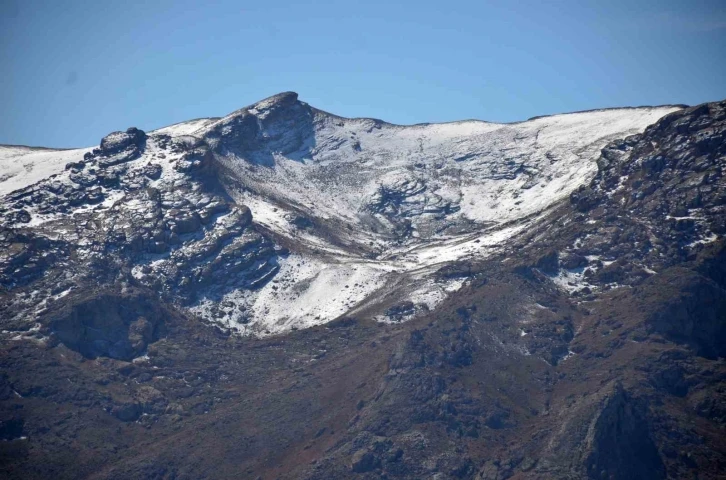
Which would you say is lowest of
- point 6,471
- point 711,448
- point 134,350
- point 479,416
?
point 711,448

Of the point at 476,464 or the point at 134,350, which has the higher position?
the point at 134,350

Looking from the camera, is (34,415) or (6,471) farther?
(34,415)

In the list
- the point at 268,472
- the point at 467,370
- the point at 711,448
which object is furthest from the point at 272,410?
the point at 711,448

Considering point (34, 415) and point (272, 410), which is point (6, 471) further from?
point (272, 410)

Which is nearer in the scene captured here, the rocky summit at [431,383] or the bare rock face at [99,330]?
the rocky summit at [431,383]

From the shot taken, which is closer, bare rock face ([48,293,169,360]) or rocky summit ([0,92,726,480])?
rocky summit ([0,92,726,480])

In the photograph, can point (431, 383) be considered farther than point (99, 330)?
No

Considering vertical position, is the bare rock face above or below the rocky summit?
above

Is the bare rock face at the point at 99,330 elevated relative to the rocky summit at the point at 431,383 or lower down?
elevated

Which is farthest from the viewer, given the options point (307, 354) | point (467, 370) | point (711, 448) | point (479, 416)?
point (307, 354)

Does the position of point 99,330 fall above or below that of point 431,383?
above

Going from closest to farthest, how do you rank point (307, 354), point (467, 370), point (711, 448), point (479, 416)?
1. point (711, 448)
2. point (479, 416)
3. point (467, 370)
4. point (307, 354)
